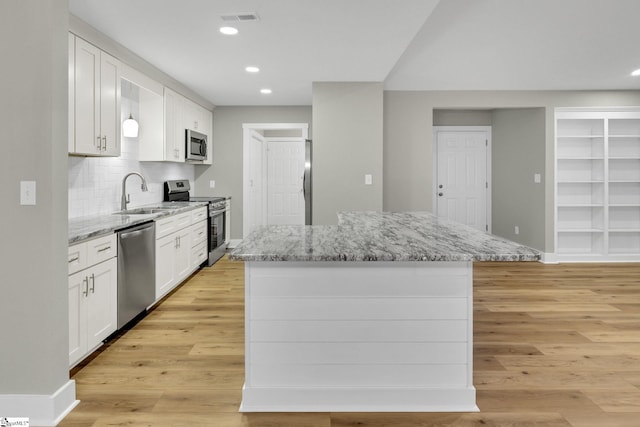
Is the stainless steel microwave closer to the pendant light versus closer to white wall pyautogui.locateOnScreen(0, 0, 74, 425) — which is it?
the pendant light

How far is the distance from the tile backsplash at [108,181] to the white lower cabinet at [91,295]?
0.90 m

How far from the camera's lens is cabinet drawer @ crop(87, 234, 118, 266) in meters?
2.86

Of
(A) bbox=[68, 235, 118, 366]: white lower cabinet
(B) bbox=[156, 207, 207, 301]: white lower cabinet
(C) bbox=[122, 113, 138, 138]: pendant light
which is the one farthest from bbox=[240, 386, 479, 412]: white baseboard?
(C) bbox=[122, 113, 138, 138]: pendant light

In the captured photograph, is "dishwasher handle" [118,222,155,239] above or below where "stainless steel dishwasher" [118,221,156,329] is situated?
above

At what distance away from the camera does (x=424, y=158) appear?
6004mm

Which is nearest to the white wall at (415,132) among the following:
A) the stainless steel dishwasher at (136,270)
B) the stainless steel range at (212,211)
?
the stainless steel range at (212,211)

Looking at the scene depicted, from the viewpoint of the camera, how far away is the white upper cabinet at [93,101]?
321 cm

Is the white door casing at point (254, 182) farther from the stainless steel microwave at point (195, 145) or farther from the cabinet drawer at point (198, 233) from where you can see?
the cabinet drawer at point (198, 233)

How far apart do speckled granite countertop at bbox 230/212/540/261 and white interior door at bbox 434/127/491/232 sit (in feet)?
14.9

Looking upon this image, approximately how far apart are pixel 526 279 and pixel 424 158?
199 centimetres

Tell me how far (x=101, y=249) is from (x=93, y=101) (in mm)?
1229

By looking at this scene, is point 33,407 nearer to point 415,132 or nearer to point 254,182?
point 415,132

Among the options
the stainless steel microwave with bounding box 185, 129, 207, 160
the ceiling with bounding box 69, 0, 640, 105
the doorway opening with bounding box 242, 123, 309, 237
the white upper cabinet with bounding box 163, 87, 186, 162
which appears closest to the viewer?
the ceiling with bounding box 69, 0, 640, 105

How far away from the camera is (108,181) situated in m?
4.37
